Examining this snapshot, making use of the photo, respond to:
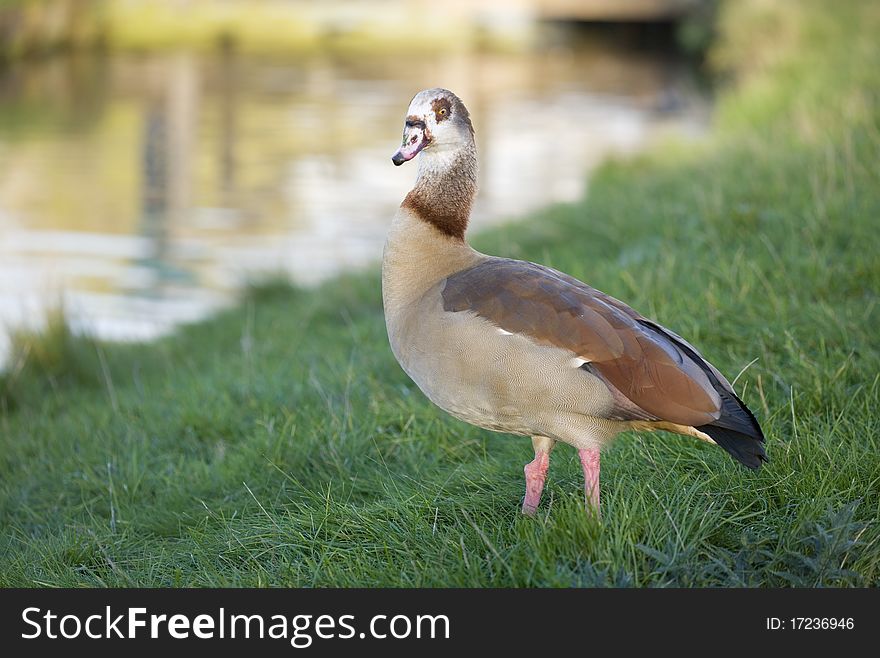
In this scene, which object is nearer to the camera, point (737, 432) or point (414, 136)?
point (737, 432)

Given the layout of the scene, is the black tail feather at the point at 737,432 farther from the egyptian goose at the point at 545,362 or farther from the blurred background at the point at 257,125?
the blurred background at the point at 257,125

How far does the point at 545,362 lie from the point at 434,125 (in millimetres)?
1017

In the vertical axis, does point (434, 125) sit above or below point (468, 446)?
above

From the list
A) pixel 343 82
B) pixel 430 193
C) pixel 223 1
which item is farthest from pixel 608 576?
pixel 223 1

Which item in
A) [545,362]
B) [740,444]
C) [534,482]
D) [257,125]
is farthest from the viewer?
A: [257,125]

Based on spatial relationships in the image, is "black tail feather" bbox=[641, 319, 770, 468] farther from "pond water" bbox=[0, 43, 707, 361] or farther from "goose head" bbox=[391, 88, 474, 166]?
"pond water" bbox=[0, 43, 707, 361]

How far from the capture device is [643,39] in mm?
41281

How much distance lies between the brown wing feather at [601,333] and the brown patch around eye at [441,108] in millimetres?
594

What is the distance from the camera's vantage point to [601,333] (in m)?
3.61

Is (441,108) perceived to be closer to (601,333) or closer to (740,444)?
(601,333)

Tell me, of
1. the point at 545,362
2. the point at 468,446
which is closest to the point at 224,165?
the point at 468,446

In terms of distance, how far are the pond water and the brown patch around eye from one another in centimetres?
406

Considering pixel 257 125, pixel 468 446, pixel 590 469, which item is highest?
pixel 590 469

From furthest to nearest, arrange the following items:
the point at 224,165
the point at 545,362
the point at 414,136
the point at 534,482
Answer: the point at 224,165
the point at 414,136
the point at 534,482
the point at 545,362
